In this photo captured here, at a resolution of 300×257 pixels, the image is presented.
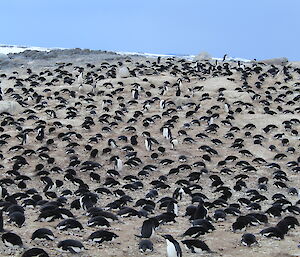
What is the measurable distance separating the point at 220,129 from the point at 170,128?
257 cm

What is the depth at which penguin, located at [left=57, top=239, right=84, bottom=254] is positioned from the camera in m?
9.95

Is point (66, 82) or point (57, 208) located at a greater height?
point (66, 82)

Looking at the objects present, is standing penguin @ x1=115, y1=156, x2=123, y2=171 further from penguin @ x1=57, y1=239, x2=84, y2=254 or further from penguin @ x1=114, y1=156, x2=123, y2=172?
penguin @ x1=57, y1=239, x2=84, y2=254

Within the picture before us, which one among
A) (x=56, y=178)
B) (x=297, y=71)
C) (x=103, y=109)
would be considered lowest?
(x=56, y=178)

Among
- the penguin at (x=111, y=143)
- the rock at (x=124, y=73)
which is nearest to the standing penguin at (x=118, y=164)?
the penguin at (x=111, y=143)

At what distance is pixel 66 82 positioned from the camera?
35.1 metres

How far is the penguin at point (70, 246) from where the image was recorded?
9.95 m

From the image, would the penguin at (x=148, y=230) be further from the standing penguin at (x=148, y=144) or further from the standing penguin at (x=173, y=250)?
the standing penguin at (x=148, y=144)

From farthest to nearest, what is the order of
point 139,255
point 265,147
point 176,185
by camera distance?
1. point 265,147
2. point 176,185
3. point 139,255

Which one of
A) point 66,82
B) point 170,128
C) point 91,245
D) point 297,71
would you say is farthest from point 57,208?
point 297,71

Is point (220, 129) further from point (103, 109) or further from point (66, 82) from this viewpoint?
point (66, 82)

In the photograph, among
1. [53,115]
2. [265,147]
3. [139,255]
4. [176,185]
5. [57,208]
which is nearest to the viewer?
[139,255]

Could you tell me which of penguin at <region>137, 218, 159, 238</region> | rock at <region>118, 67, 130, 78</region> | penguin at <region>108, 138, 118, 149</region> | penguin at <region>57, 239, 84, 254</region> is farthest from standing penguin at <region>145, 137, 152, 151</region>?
rock at <region>118, 67, 130, 78</region>

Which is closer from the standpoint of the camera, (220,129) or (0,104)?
(220,129)
